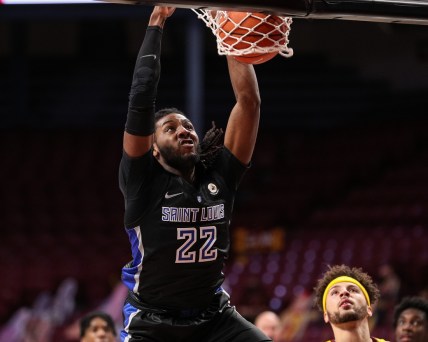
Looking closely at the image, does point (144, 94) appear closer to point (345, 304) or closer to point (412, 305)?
point (345, 304)

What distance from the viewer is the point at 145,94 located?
4598mm

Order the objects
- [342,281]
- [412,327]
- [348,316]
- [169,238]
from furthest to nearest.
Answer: [412,327] → [342,281] → [348,316] → [169,238]

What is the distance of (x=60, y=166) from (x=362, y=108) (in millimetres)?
6554

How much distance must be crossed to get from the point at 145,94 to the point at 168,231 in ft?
2.31

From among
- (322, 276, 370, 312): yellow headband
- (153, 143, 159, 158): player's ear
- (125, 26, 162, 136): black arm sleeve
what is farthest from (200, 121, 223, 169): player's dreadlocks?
(322, 276, 370, 312): yellow headband

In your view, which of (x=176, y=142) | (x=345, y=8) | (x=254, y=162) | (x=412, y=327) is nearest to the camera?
(x=345, y=8)

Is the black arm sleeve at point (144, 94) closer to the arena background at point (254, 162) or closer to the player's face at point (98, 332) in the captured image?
the player's face at point (98, 332)

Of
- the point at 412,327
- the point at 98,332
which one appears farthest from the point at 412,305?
the point at 98,332

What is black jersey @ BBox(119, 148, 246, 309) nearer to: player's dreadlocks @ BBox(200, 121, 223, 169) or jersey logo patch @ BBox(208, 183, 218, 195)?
jersey logo patch @ BBox(208, 183, 218, 195)

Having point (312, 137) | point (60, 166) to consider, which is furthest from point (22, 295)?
point (312, 137)

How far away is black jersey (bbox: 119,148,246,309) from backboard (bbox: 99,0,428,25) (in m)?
0.97

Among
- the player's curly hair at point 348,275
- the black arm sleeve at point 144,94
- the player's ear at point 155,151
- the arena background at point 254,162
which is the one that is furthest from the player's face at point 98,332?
the arena background at point 254,162

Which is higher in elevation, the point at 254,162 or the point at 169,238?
the point at 169,238

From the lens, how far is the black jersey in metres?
4.75
